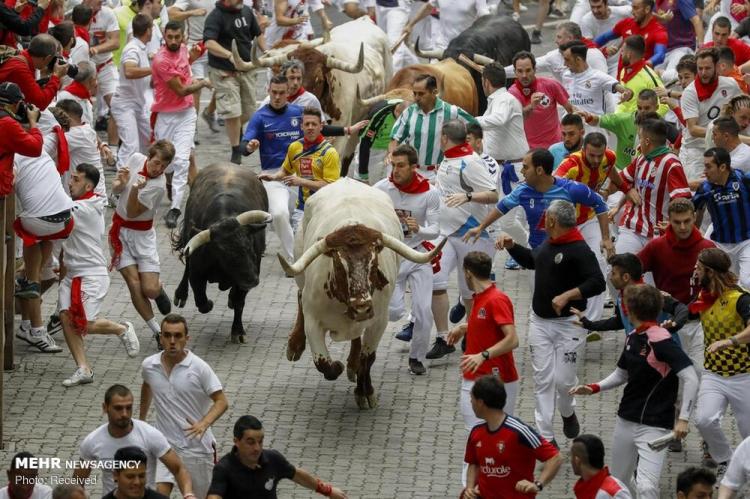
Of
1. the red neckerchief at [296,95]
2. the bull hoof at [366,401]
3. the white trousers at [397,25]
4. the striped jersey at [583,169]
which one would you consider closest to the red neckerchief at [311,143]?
the red neckerchief at [296,95]

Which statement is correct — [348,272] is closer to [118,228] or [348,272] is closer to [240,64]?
[118,228]

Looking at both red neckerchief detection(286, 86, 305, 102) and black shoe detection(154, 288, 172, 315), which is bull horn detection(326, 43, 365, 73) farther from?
black shoe detection(154, 288, 172, 315)

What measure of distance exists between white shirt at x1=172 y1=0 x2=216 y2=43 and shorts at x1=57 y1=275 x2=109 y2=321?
7337mm

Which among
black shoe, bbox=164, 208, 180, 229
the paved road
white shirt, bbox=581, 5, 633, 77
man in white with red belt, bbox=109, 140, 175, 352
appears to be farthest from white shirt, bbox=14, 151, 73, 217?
white shirt, bbox=581, 5, 633, 77

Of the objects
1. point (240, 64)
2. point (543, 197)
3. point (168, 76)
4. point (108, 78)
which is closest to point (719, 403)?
point (543, 197)

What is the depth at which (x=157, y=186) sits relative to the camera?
1407 centimetres

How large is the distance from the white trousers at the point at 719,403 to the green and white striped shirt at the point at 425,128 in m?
4.98

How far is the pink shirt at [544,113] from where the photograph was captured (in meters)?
16.9

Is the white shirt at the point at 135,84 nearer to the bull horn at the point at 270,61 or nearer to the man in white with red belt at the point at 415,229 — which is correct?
the bull horn at the point at 270,61

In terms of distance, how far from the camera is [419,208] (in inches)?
552

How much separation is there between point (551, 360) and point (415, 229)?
2149 millimetres

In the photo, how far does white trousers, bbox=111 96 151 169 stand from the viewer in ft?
61.3

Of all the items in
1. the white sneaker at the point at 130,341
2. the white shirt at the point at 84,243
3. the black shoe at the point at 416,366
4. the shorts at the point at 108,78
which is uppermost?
the white shirt at the point at 84,243

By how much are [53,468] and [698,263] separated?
16.2 ft
